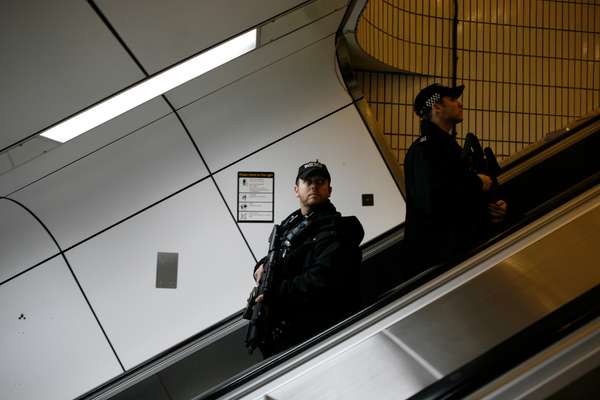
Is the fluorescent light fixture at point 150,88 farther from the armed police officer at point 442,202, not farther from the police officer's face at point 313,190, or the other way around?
the armed police officer at point 442,202

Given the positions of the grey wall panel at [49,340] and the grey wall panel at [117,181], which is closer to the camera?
the grey wall panel at [49,340]

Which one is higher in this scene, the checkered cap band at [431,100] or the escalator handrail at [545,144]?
the checkered cap band at [431,100]

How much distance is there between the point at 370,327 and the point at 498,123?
4353mm

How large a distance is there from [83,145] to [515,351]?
3.21 m

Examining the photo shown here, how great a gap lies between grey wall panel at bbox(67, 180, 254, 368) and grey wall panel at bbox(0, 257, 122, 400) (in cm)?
11

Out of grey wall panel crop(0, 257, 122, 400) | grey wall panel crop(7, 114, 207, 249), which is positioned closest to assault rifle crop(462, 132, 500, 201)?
grey wall panel crop(7, 114, 207, 249)

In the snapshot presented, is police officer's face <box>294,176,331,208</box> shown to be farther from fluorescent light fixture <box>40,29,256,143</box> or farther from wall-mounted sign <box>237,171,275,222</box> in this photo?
wall-mounted sign <box>237,171,275,222</box>

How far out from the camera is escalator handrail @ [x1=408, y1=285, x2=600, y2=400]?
4.64ft

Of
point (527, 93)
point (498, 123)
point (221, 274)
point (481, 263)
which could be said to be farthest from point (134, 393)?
point (527, 93)

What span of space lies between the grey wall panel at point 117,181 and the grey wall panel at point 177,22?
1105mm

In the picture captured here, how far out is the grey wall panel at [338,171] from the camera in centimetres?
445

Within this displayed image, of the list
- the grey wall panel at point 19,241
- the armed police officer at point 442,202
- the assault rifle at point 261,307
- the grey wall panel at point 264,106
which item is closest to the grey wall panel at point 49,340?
the grey wall panel at point 19,241

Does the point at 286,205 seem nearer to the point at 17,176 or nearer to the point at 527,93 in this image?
the point at 17,176

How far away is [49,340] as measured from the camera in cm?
424
